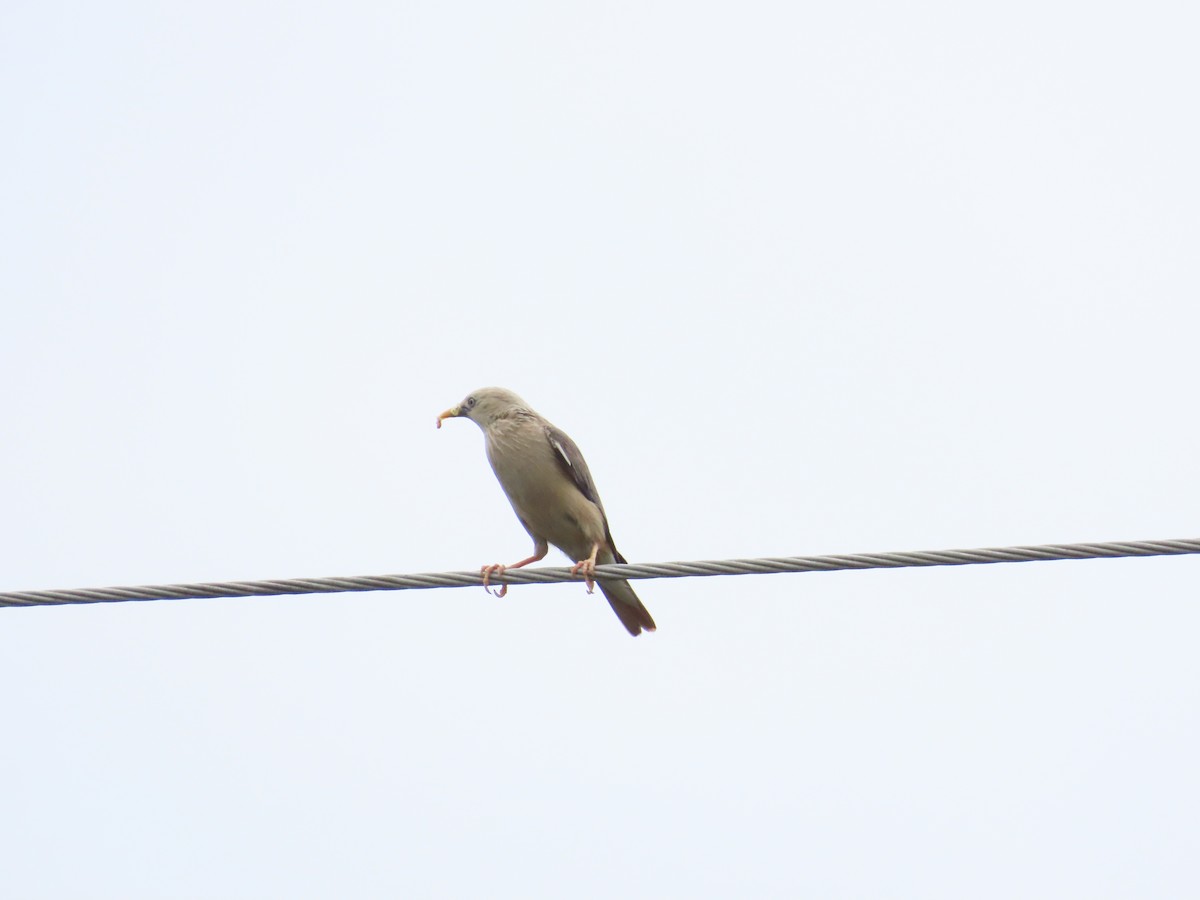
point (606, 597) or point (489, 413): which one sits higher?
point (489, 413)

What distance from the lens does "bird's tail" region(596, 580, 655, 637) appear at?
317 inches

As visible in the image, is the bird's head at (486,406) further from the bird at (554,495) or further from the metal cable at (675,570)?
the metal cable at (675,570)

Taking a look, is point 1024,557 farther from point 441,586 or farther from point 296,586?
point 296,586

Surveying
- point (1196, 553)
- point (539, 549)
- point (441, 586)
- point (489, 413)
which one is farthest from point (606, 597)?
point (1196, 553)

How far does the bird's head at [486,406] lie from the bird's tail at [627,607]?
1.11 meters

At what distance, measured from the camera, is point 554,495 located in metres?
8.00

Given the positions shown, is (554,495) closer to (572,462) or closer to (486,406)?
(572,462)

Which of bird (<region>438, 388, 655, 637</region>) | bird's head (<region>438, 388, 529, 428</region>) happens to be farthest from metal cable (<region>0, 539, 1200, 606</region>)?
bird's head (<region>438, 388, 529, 428</region>)

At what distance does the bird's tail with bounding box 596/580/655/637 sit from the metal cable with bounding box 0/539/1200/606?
2320mm

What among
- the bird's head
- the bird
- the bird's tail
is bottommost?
the bird's tail

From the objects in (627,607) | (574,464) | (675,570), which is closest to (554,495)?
(574,464)

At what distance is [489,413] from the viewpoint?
8445mm

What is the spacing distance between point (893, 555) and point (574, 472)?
3.14 m

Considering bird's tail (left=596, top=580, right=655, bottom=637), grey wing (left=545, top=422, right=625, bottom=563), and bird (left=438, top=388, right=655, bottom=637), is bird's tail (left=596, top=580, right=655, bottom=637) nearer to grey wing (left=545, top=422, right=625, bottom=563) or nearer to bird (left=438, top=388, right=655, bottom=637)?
bird (left=438, top=388, right=655, bottom=637)
